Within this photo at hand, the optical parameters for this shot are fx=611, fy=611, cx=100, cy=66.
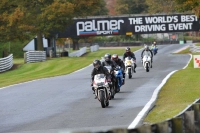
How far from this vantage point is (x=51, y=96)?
2109 centimetres

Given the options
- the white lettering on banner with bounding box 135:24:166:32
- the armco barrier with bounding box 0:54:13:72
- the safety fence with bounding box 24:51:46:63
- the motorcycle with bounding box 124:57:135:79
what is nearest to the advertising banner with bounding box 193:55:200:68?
the motorcycle with bounding box 124:57:135:79

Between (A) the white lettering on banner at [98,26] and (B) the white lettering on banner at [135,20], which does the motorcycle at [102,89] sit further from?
(B) the white lettering on banner at [135,20]

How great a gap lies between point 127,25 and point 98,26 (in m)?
3.17

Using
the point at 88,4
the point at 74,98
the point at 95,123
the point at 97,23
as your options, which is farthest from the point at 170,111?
the point at 97,23

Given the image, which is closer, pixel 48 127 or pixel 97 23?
pixel 48 127

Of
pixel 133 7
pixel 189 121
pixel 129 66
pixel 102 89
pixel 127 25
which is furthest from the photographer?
pixel 133 7

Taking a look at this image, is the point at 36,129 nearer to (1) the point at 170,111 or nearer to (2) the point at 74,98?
(1) the point at 170,111

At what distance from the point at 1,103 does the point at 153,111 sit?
605cm

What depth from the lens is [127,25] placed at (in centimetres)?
6669

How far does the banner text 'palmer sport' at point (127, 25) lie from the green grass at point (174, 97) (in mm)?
39450

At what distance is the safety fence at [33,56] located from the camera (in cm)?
5247

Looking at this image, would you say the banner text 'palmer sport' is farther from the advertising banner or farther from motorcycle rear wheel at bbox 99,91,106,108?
motorcycle rear wheel at bbox 99,91,106,108

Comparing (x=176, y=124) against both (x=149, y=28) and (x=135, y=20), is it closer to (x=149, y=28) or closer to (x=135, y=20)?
(x=135, y=20)

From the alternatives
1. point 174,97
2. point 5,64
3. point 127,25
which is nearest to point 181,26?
point 127,25
